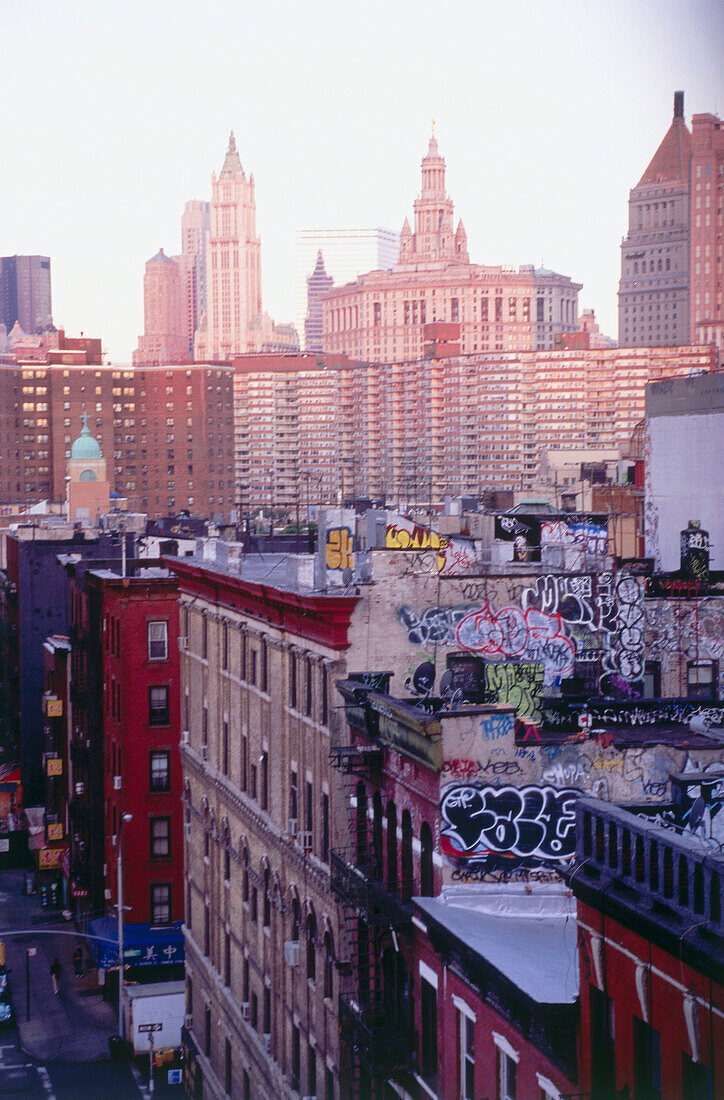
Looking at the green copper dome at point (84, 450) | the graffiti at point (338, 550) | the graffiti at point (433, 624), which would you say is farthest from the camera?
the green copper dome at point (84, 450)

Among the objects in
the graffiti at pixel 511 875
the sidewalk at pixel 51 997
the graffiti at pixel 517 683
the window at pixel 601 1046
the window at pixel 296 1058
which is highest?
the graffiti at pixel 517 683

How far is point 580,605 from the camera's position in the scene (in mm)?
24781

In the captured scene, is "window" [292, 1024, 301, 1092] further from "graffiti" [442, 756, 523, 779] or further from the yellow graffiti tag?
"graffiti" [442, 756, 523, 779]

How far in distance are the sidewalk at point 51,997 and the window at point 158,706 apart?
574 centimetres

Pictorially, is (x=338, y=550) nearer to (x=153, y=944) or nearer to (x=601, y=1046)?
(x=601, y=1046)

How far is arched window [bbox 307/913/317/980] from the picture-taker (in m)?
25.2

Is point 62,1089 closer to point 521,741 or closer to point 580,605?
point 580,605

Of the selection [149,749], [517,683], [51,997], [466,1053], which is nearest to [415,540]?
[517,683]

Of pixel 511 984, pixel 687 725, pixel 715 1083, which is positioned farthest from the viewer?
pixel 687 725

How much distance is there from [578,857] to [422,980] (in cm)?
551

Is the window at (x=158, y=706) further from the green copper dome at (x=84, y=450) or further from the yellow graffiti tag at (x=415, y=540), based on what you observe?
the green copper dome at (x=84, y=450)

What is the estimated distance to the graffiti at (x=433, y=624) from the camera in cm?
2359

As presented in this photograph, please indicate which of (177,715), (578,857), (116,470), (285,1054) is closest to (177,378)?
(116,470)

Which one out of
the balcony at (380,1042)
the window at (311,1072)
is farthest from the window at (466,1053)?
the window at (311,1072)
